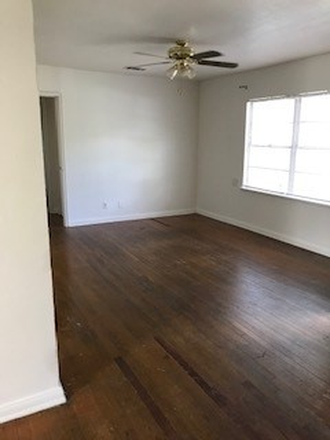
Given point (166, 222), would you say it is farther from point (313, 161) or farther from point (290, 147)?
point (313, 161)

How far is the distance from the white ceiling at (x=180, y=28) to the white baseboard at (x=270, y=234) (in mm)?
2447

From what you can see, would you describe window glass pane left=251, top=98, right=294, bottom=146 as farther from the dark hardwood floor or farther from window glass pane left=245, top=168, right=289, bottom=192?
the dark hardwood floor

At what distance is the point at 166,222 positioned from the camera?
6.50 meters

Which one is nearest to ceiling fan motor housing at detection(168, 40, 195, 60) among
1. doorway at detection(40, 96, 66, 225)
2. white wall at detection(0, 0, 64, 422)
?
white wall at detection(0, 0, 64, 422)

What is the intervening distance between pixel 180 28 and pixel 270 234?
3.33 m

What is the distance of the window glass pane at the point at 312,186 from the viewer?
185 inches

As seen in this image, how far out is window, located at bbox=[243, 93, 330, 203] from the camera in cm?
468

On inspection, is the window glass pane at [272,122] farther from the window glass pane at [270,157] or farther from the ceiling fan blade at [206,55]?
the ceiling fan blade at [206,55]

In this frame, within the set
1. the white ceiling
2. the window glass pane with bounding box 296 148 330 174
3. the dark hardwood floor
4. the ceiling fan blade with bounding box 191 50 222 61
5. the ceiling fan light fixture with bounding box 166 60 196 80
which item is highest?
the white ceiling

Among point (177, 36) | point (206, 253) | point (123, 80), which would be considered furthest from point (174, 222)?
point (177, 36)

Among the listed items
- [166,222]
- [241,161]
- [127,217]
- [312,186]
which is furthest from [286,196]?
[127,217]

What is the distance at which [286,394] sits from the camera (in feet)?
7.14

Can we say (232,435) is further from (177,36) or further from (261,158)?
(261,158)

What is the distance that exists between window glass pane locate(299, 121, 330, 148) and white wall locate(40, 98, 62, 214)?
422 centimetres
